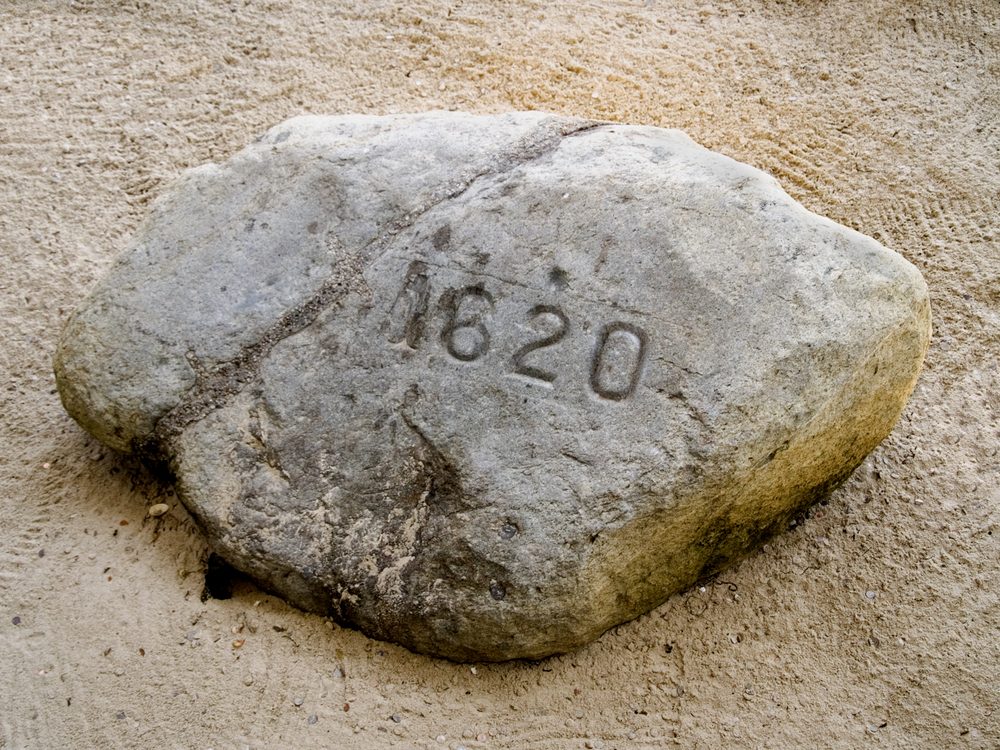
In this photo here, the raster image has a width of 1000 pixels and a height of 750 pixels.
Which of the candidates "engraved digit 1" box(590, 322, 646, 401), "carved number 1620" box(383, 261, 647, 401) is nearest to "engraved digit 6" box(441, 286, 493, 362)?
"carved number 1620" box(383, 261, 647, 401)

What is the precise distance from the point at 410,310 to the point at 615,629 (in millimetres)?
924

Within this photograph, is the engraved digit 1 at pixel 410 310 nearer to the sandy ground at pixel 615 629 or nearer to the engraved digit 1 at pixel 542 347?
the engraved digit 1 at pixel 542 347

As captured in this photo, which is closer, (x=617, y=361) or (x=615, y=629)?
(x=617, y=361)

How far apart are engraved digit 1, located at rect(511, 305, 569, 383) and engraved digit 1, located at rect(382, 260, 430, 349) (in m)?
0.25

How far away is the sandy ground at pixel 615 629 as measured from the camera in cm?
223

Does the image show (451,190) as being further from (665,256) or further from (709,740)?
(709,740)

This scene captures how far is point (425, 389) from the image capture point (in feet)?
7.34

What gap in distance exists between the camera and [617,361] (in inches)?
85.7

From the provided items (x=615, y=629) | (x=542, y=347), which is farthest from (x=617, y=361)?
(x=615, y=629)

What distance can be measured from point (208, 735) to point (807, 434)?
1.50 m

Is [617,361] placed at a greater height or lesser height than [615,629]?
greater

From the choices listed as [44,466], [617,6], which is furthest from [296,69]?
[44,466]

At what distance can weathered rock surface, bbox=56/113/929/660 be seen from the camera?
6.98 ft

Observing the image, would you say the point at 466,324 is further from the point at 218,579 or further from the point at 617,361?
the point at 218,579
